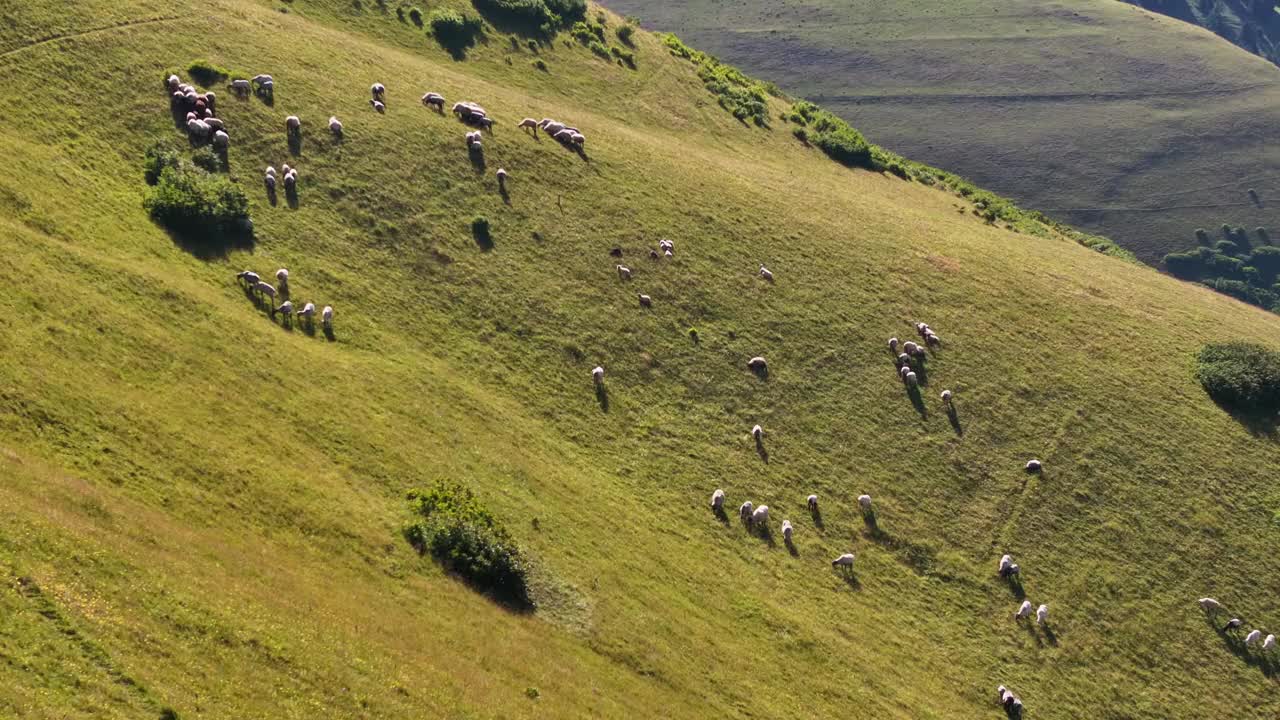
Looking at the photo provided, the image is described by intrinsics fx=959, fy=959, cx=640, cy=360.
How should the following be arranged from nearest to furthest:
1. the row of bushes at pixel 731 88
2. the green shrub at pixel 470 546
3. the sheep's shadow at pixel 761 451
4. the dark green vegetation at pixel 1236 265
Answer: the green shrub at pixel 470 546 < the sheep's shadow at pixel 761 451 < the row of bushes at pixel 731 88 < the dark green vegetation at pixel 1236 265

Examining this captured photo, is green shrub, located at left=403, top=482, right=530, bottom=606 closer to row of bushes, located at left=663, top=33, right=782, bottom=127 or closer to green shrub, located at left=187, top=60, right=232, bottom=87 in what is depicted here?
green shrub, located at left=187, top=60, right=232, bottom=87

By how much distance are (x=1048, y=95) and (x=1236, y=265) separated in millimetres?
43649

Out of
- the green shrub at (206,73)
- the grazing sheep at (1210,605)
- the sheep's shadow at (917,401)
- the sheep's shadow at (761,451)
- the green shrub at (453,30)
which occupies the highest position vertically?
the green shrub at (453,30)

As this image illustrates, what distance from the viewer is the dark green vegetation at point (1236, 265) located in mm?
144500

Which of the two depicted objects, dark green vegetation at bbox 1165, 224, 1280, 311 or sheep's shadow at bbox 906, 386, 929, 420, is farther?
dark green vegetation at bbox 1165, 224, 1280, 311

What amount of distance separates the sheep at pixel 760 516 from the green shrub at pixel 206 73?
46.9 m

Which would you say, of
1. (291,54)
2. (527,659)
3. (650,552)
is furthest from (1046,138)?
(527,659)

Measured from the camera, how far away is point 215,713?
25.9 meters

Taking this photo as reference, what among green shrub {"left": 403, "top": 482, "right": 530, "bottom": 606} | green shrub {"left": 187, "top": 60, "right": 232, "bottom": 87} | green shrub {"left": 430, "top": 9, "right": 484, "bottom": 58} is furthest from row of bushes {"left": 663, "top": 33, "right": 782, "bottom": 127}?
green shrub {"left": 403, "top": 482, "right": 530, "bottom": 606}

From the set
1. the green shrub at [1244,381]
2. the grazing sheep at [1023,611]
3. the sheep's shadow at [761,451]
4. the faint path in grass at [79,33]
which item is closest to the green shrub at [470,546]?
the sheep's shadow at [761,451]

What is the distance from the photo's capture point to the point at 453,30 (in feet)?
299

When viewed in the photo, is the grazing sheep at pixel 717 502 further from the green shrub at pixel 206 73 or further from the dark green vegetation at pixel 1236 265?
the dark green vegetation at pixel 1236 265

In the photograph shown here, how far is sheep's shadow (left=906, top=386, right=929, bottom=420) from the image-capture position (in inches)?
2384

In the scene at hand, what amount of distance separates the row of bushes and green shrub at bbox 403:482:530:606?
68.6 m
